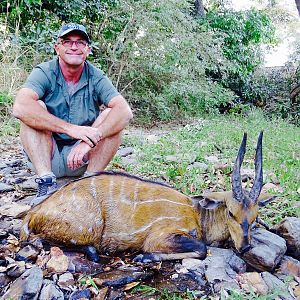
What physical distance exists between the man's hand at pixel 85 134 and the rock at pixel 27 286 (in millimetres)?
1506

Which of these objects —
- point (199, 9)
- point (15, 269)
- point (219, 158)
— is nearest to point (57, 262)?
point (15, 269)

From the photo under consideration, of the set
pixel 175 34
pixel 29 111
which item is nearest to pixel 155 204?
pixel 29 111

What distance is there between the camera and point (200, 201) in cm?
342

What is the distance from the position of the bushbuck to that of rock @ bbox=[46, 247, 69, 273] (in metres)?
0.13

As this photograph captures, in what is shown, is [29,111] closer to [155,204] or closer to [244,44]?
[155,204]

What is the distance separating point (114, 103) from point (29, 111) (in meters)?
0.79

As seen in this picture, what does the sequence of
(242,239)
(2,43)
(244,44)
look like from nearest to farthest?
1. (242,239)
2. (2,43)
3. (244,44)

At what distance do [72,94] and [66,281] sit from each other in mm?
2051

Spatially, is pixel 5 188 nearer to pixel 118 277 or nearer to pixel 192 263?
pixel 118 277

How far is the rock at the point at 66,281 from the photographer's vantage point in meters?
2.85

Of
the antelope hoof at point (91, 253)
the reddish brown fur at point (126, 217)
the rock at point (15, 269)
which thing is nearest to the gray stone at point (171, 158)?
the reddish brown fur at point (126, 217)

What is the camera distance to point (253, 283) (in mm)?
2857

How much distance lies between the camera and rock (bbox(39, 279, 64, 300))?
267 centimetres

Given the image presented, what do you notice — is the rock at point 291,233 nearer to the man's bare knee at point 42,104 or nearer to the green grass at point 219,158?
the green grass at point 219,158
